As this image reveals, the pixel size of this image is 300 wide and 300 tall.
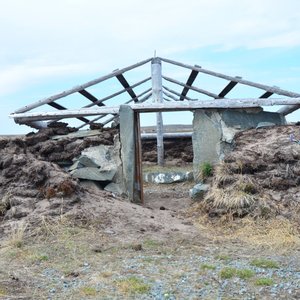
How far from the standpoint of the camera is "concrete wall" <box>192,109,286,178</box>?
1019 centimetres

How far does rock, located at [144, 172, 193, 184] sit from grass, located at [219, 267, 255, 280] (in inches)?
285

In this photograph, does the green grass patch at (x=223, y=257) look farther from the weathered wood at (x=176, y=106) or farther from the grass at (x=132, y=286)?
the weathered wood at (x=176, y=106)

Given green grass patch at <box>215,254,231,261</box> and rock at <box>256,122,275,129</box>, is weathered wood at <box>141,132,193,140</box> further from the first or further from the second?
green grass patch at <box>215,254,231,261</box>

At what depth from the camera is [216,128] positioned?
10.2 m

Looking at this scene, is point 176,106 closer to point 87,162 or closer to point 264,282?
point 87,162

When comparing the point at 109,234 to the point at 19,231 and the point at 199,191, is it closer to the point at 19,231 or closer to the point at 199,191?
the point at 19,231

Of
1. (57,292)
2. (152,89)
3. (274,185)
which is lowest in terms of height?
(57,292)

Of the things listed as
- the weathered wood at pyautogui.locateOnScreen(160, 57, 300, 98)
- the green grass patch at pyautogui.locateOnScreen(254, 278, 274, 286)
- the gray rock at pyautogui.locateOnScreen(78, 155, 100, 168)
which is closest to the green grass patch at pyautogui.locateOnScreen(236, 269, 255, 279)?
the green grass patch at pyautogui.locateOnScreen(254, 278, 274, 286)

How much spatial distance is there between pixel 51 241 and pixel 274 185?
3.74 metres

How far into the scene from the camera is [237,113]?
34.0 ft

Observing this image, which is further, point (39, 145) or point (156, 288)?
point (39, 145)

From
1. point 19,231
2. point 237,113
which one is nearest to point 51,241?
point 19,231

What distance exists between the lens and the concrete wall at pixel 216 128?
1019 centimetres

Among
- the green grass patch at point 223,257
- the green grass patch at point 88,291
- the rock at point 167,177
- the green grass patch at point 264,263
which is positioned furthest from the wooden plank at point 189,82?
the green grass patch at point 88,291
